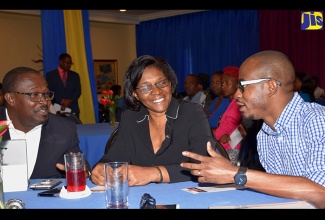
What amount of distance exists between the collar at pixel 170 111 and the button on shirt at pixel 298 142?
56 cm

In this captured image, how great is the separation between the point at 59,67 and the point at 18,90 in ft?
16.8

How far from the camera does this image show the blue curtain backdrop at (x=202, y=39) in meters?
10.6

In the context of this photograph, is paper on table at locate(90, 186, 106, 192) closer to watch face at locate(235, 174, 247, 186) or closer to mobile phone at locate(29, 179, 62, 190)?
mobile phone at locate(29, 179, 62, 190)

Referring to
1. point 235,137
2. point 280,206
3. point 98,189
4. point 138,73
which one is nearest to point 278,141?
point 280,206

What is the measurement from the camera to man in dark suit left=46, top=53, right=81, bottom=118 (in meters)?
7.16

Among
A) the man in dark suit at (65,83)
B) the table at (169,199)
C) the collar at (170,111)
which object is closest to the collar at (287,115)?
the table at (169,199)

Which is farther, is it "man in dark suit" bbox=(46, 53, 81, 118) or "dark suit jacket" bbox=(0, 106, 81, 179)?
"man in dark suit" bbox=(46, 53, 81, 118)

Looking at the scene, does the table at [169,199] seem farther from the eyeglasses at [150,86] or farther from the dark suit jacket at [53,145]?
the eyeglasses at [150,86]

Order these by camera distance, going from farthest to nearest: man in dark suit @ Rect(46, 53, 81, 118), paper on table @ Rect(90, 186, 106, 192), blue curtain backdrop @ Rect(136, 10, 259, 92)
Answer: blue curtain backdrop @ Rect(136, 10, 259, 92) < man in dark suit @ Rect(46, 53, 81, 118) < paper on table @ Rect(90, 186, 106, 192)

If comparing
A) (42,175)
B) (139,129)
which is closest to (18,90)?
(42,175)

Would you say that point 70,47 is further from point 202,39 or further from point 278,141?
point 278,141

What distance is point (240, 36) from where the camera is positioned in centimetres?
1065

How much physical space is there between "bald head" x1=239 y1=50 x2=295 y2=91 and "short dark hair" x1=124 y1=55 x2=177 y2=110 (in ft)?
2.31

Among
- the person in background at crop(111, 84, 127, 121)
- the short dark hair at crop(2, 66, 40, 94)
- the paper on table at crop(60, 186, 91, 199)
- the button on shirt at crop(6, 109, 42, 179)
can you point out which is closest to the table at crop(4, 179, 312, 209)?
the paper on table at crop(60, 186, 91, 199)
